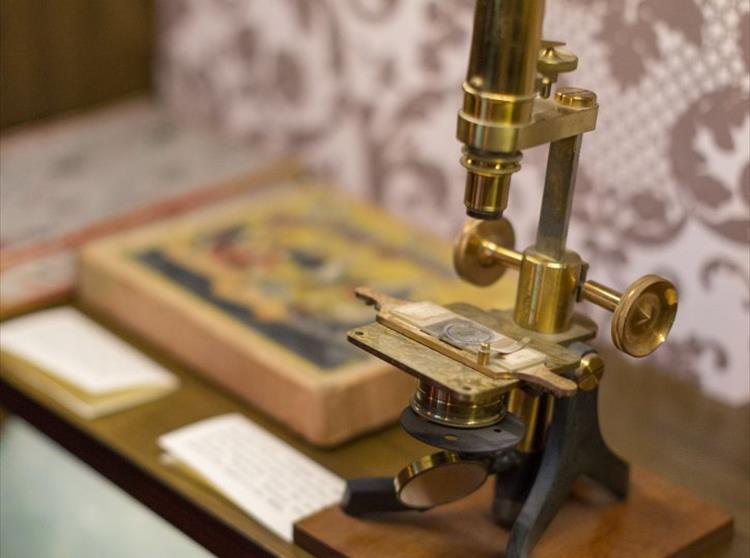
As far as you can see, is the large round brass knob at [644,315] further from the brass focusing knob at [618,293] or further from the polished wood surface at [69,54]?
the polished wood surface at [69,54]

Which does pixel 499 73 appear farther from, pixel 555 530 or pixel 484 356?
pixel 555 530

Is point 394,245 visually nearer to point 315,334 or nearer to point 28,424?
point 315,334

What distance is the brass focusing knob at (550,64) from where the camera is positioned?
0.87 m

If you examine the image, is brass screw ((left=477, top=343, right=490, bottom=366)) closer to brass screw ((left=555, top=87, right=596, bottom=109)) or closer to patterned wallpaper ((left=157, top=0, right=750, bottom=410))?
brass screw ((left=555, top=87, right=596, bottom=109))

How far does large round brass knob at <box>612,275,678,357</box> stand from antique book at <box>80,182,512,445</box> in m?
0.14

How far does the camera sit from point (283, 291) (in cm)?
130

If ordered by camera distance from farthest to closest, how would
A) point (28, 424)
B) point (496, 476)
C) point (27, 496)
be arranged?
point (27, 496) < point (28, 424) < point (496, 476)

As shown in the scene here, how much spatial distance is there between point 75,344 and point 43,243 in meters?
0.17

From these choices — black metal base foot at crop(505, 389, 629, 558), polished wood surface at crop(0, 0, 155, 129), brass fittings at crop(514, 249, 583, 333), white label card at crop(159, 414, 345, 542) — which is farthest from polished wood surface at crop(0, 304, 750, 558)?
polished wood surface at crop(0, 0, 155, 129)

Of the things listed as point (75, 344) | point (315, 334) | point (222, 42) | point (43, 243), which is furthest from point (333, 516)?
point (222, 42)

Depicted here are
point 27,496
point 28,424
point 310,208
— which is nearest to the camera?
point 28,424

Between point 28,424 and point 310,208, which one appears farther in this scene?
point 310,208

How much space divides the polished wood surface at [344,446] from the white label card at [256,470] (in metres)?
0.01

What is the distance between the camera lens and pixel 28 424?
3.93ft
